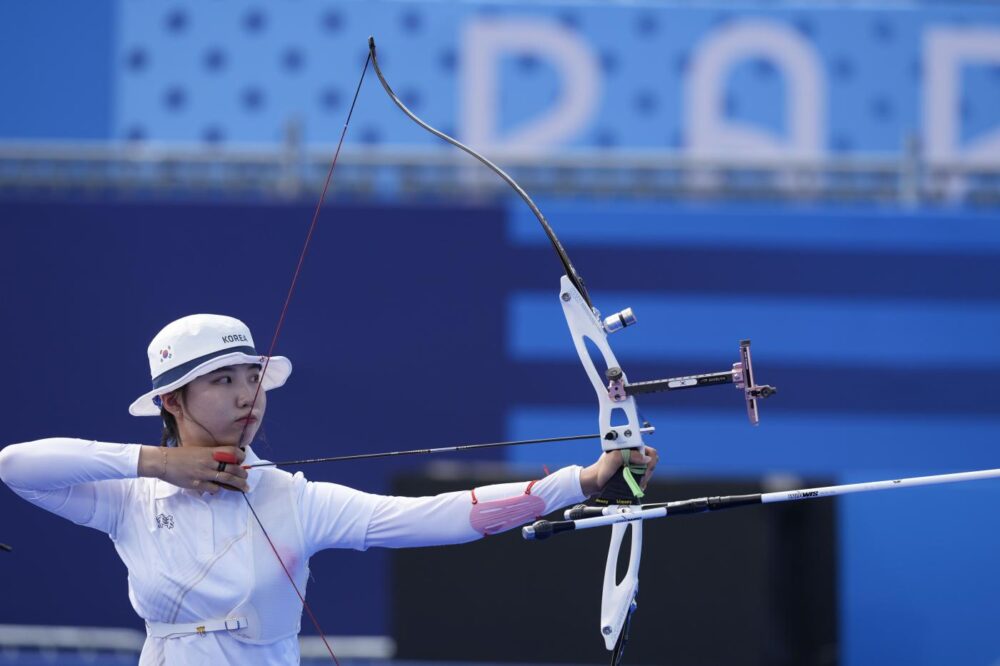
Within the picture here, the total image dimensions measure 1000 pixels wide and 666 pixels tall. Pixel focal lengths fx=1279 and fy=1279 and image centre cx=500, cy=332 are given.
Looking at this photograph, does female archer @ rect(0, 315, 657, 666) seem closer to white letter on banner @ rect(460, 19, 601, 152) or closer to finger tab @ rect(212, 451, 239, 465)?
finger tab @ rect(212, 451, 239, 465)

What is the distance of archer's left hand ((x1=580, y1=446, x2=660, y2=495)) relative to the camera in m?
2.10

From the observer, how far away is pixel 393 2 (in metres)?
6.27

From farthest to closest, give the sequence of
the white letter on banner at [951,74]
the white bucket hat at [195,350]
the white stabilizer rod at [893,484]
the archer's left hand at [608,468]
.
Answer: the white letter on banner at [951,74], the white bucket hat at [195,350], the archer's left hand at [608,468], the white stabilizer rod at [893,484]

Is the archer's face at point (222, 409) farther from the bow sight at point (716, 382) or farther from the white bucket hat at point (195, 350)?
the bow sight at point (716, 382)

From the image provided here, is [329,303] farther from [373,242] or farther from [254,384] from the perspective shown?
[254,384]

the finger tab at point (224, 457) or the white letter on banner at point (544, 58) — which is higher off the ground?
the white letter on banner at point (544, 58)

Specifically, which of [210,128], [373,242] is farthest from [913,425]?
[210,128]

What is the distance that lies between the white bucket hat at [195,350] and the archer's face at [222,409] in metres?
0.02

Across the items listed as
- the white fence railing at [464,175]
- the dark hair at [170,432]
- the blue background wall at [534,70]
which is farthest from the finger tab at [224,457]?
the blue background wall at [534,70]

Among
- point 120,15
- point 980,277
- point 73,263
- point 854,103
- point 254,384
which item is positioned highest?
point 120,15

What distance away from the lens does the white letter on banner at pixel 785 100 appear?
6.14 metres

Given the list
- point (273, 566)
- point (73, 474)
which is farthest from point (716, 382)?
point (73, 474)

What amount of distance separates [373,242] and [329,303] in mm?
276

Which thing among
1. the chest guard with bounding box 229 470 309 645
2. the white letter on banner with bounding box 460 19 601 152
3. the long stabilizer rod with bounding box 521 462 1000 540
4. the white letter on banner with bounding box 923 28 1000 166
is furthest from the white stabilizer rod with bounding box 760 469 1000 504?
the white letter on banner with bounding box 923 28 1000 166
